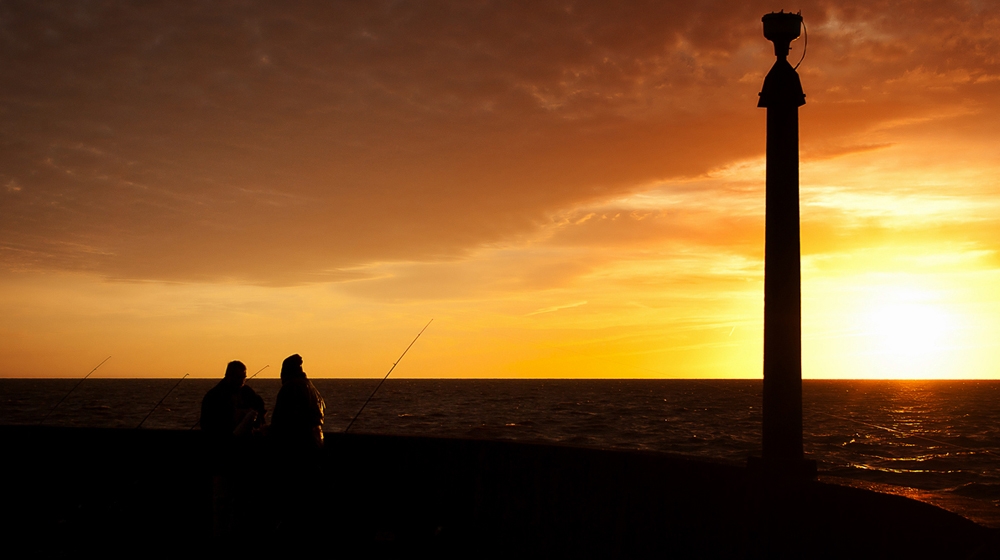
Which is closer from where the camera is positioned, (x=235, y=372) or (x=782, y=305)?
(x=782, y=305)

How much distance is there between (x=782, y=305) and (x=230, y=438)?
15.5 feet

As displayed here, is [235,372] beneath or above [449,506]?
above

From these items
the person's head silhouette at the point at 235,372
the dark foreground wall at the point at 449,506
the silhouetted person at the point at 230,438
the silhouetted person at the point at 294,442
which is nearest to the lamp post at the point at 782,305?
the dark foreground wall at the point at 449,506

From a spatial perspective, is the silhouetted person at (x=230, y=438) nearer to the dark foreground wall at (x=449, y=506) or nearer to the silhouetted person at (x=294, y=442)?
the dark foreground wall at (x=449, y=506)

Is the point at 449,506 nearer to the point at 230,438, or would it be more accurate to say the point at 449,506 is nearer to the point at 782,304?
the point at 230,438

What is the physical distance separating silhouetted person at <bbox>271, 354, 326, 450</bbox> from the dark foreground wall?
19 centimetres

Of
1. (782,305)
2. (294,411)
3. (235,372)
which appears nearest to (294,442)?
(294,411)

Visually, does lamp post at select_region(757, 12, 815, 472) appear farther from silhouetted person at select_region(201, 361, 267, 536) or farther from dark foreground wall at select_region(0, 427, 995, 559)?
silhouetted person at select_region(201, 361, 267, 536)

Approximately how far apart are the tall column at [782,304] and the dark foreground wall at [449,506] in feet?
1.37

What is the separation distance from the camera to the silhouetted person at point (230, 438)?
7.03m

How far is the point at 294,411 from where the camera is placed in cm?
611

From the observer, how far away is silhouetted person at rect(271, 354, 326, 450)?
611 centimetres

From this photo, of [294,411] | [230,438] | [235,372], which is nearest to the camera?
[294,411]

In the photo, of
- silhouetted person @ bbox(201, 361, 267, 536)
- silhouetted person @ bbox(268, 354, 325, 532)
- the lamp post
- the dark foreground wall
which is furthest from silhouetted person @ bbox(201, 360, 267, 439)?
the lamp post
